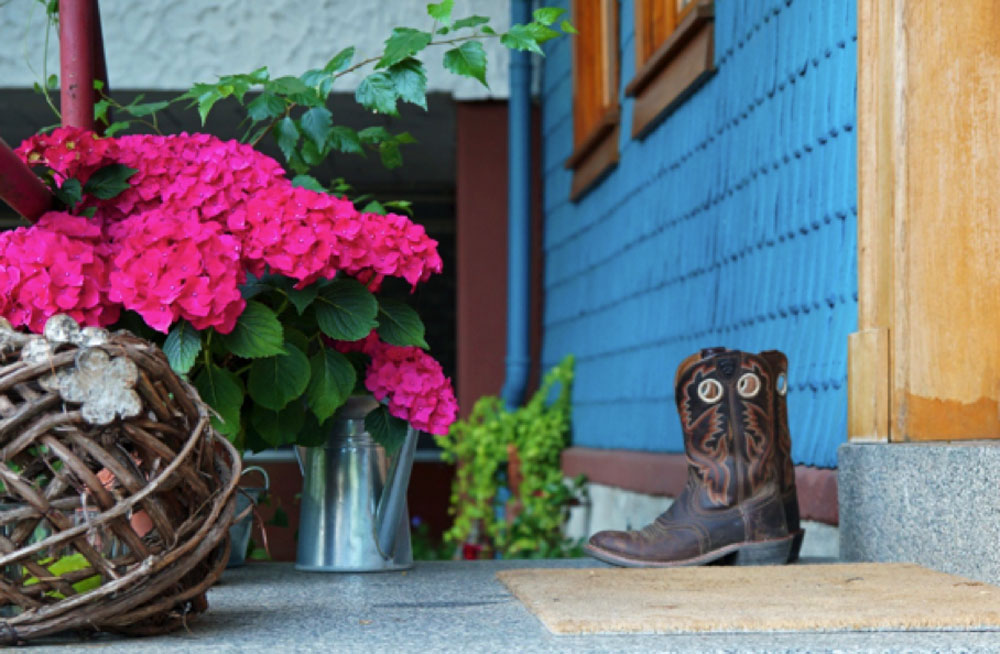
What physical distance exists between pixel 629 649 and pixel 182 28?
15.7ft

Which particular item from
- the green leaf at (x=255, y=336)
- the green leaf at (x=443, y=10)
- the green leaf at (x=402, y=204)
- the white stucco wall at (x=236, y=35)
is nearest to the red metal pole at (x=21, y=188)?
the green leaf at (x=255, y=336)

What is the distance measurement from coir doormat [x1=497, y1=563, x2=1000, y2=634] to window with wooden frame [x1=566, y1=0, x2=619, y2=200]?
2.54 m

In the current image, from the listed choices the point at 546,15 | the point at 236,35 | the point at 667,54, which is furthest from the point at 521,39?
the point at 236,35

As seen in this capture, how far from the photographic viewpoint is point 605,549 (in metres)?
2.01

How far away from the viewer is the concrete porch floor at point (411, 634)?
3.98ft

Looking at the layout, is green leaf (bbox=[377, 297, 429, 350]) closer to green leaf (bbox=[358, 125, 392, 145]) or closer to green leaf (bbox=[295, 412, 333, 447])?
green leaf (bbox=[295, 412, 333, 447])

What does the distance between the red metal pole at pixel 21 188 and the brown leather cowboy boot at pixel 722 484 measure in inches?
38.4

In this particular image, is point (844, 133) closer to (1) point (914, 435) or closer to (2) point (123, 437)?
(1) point (914, 435)

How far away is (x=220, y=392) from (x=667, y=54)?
6.90ft

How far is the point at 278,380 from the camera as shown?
5.56 feet

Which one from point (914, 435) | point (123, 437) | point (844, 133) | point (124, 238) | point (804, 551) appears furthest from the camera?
point (804, 551)

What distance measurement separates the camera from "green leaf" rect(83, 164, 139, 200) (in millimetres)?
1579

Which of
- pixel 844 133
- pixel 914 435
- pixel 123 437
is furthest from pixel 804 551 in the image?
pixel 123 437

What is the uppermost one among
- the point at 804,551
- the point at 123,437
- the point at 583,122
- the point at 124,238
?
the point at 583,122
